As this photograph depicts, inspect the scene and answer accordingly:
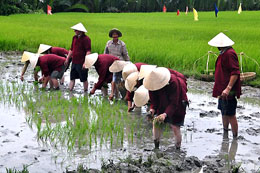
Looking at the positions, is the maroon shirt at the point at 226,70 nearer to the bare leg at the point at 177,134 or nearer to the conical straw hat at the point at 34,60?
the bare leg at the point at 177,134

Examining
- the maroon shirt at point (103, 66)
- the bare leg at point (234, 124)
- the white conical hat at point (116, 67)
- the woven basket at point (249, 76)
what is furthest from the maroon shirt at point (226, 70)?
the woven basket at point (249, 76)

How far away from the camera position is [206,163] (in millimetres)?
4328

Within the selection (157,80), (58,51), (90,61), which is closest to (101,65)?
(90,61)

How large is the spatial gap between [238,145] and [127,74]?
172cm

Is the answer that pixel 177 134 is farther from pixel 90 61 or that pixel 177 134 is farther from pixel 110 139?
pixel 90 61

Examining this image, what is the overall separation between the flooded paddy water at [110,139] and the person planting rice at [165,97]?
0.35m

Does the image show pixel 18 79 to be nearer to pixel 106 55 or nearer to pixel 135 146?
pixel 106 55

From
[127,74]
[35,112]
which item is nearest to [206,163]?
[127,74]

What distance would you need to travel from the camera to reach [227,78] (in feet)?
16.8

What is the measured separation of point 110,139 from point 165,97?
3.12 feet

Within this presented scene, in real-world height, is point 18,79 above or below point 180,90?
below

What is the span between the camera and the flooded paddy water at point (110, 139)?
4324mm

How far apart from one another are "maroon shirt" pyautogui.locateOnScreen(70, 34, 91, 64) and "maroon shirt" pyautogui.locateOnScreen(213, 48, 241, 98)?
3208 millimetres

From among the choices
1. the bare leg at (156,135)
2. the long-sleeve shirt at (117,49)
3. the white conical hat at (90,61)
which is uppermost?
the long-sleeve shirt at (117,49)
